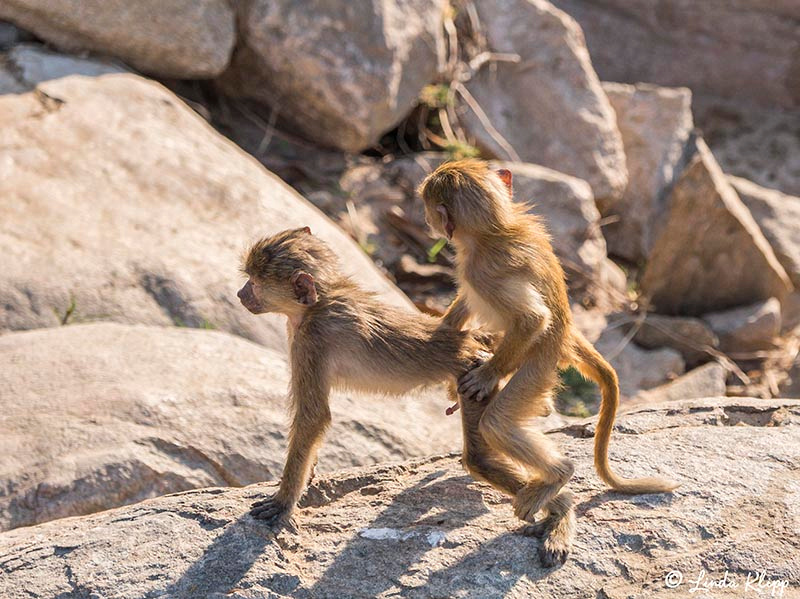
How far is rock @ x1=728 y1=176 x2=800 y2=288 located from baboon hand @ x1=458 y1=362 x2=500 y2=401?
259 inches

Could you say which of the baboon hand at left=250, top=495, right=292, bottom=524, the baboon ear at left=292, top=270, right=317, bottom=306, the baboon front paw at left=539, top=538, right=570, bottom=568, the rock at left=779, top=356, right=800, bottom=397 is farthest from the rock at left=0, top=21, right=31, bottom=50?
the rock at left=779, top=356, right=800, bottom=397

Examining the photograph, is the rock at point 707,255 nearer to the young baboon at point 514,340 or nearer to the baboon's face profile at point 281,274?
the young baboon at point 514,340

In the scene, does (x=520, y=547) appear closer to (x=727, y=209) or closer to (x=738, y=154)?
(x=727, y=209)

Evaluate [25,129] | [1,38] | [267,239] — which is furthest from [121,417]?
[1,38]

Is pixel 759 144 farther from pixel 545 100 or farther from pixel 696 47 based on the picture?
pixel 545 100

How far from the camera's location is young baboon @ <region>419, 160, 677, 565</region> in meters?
4.50

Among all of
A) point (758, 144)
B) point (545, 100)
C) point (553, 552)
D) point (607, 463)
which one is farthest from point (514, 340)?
point (758, 144)

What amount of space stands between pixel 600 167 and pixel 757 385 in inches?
109

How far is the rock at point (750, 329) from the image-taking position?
31.3 feet

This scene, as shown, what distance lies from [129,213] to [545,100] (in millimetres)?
5118

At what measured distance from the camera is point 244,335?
7121 millimetres

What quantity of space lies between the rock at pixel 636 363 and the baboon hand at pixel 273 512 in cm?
496

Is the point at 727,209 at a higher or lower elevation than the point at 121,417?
higher

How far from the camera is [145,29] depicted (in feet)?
28.3
